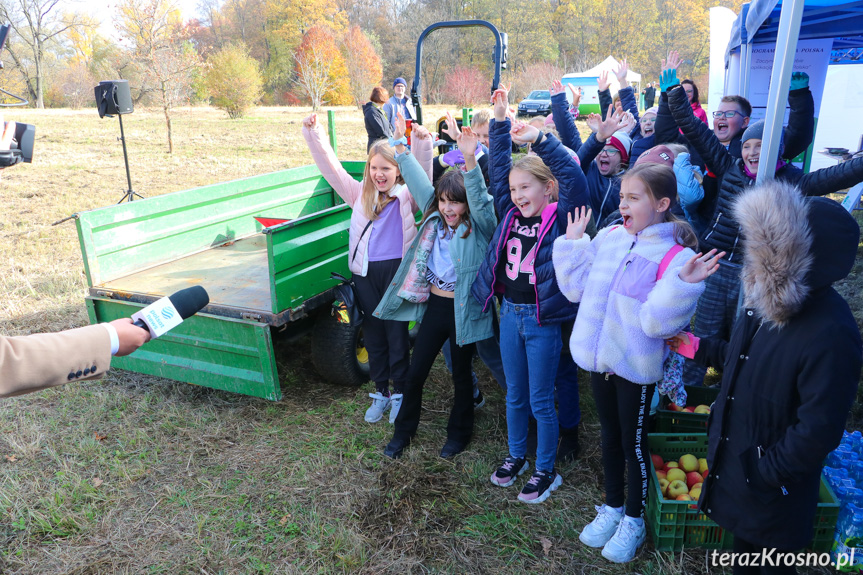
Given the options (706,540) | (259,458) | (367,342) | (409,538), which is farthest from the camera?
(367,342)

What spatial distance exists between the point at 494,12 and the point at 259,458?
5191cm

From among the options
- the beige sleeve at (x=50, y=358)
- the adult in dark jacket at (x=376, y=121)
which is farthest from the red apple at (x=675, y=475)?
the adult in dark jacket at (x=376, y=121)

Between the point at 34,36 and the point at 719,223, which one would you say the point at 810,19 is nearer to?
the point at 719,223

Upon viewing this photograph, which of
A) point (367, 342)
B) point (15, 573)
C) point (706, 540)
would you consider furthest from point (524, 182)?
point (15, 573)

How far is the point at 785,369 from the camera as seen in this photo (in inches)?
71.5

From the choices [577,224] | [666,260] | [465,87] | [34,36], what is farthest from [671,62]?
[34,36]

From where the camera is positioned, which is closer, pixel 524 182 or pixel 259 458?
pixel 524 182

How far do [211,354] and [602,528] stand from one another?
2.73 metres

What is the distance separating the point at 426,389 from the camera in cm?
441

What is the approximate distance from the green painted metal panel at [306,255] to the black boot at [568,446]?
1902mm

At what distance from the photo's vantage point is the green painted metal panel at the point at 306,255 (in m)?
3.65

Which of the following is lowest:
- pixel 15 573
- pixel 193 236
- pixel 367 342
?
pixel 15 573

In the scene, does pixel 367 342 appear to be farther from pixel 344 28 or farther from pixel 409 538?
pixel 344 28

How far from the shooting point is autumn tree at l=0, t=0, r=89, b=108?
38006mm
